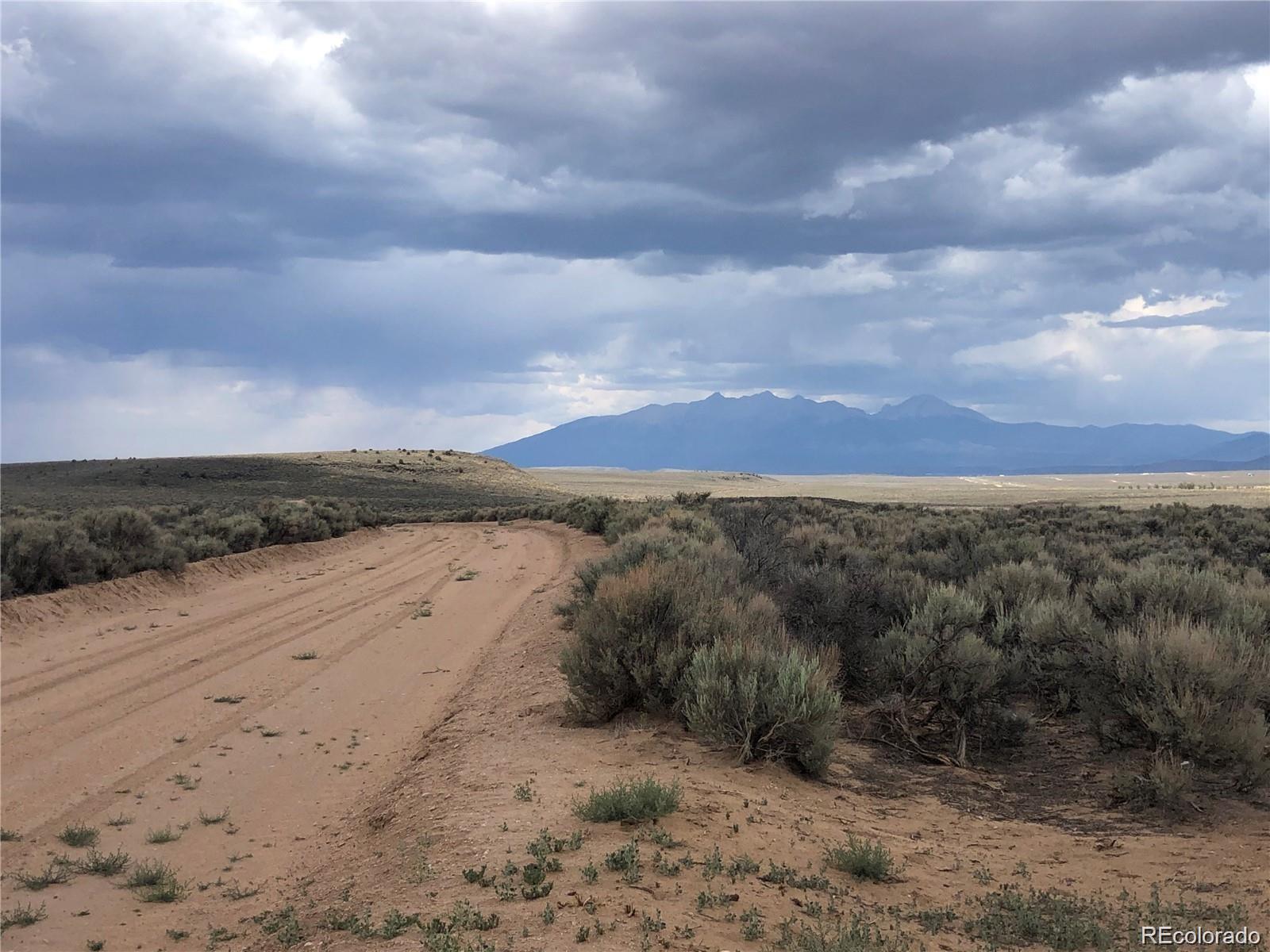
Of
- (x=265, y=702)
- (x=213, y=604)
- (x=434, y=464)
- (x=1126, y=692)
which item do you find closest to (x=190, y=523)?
(x=213, y=604)

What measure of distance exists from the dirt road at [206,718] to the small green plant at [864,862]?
3.84 m

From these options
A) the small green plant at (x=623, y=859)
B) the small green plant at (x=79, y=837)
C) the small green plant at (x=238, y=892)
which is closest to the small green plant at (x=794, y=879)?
the small green plant at (x=623, y=859)

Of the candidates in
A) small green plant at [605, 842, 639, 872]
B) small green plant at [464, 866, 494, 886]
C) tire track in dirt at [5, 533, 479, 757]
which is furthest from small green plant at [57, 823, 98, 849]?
small green plant at [605, 842, 639, 872]

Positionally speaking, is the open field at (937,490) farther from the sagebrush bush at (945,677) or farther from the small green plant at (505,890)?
the small green plant at (505,890)

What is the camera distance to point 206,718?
9.52m

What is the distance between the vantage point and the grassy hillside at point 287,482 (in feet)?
185

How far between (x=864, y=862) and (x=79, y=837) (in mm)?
5892

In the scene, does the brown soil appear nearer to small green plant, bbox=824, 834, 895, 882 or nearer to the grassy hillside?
small green plant, bbox=824, 834, 895, 882

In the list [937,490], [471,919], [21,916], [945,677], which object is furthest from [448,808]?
[937,490]

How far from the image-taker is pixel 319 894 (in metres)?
5.58

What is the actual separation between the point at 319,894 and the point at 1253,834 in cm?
671

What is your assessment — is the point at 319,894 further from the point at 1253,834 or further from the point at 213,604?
the point at 213,604

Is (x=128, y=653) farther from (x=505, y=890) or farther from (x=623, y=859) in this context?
(x=623, y=859)

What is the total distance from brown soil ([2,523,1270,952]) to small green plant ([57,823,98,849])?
0.11 meters
